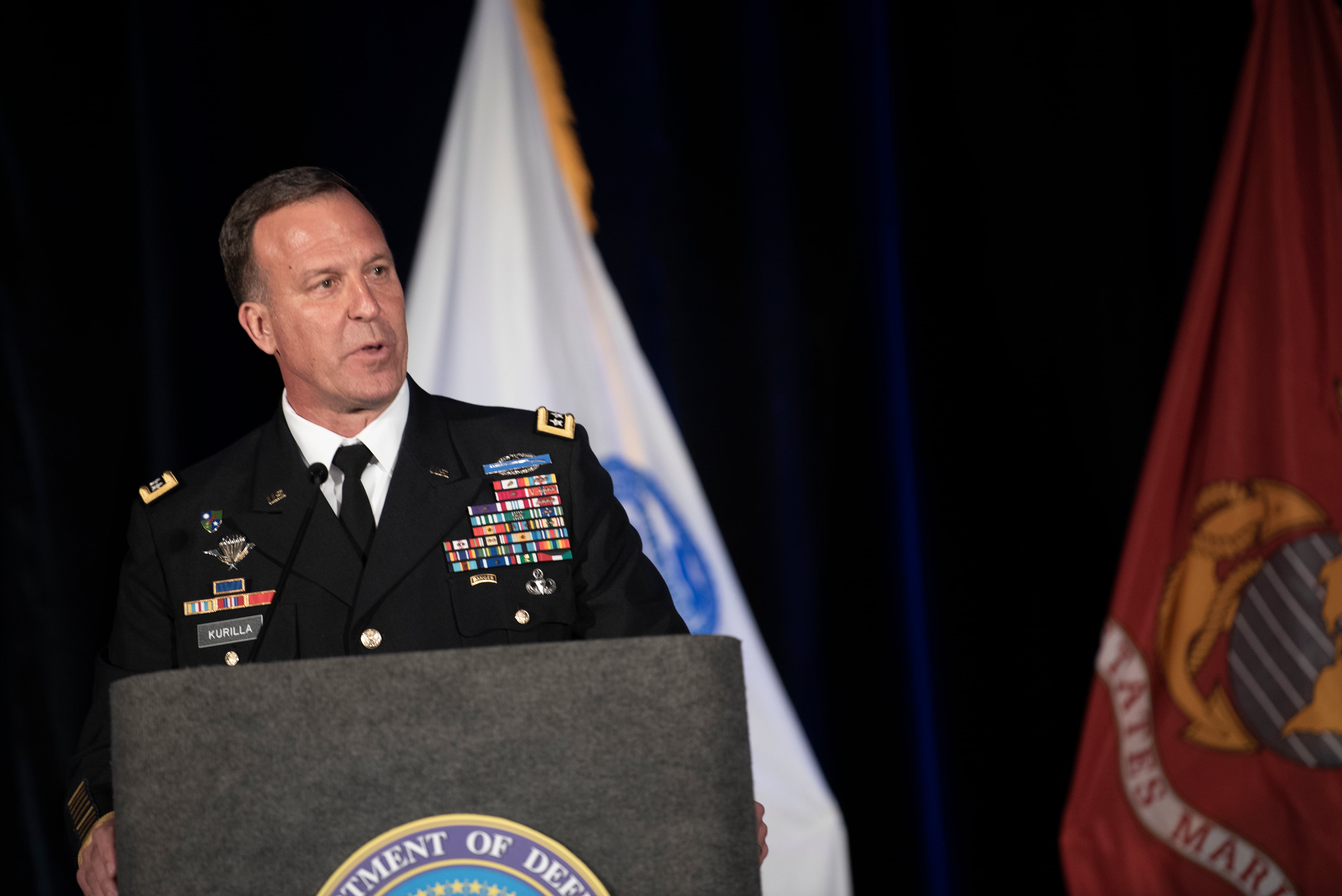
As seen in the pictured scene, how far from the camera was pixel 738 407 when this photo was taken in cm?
274

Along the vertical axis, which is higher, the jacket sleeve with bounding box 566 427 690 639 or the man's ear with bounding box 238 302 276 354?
the man's ear with bounding box 238 302 276 354

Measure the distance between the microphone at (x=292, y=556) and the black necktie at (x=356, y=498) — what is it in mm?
33

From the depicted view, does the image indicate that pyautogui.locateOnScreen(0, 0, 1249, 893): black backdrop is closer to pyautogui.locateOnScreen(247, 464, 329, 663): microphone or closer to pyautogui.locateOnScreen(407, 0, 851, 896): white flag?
pyautogui.locateOnScreen(407, 0, 851, 896): white flag

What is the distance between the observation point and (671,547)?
2.59 metres

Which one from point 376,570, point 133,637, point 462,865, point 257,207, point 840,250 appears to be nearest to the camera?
point 462,865

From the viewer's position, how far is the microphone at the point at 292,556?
124cm

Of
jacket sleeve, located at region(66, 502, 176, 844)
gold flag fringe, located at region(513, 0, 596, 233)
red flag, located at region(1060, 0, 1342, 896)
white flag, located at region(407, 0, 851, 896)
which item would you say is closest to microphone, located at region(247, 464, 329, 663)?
jacket sleeve, located at region(66, 502, 176, 844)

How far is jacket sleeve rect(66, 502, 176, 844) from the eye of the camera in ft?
4.62

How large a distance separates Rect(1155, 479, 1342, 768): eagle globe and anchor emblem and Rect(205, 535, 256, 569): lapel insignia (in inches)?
76.6

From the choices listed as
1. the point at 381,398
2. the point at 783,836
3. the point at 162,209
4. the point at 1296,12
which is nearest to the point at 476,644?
the point at 381,398

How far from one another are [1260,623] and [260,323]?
2.09 meters

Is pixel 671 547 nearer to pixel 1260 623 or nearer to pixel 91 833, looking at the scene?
pixel 1260 623

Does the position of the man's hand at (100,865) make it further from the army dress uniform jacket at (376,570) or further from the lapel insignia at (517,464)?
the lapel insignia at (517,464)

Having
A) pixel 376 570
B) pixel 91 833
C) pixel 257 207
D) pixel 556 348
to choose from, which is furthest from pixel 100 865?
pixel 556 348
